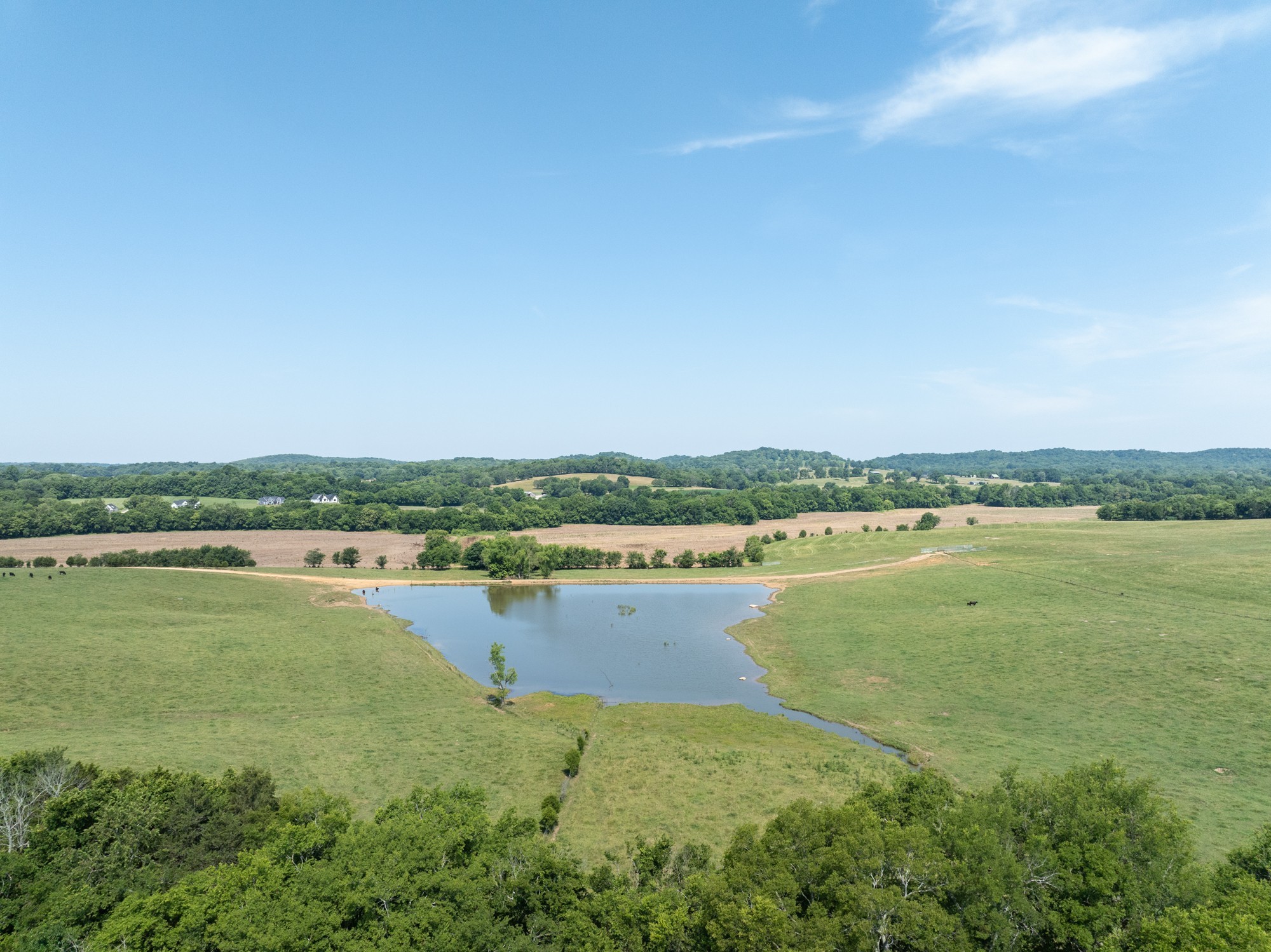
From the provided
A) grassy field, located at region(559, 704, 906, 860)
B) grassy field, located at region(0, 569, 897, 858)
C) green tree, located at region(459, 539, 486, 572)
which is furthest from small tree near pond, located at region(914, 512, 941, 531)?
grassy field, located at region(0, 569, 897, 858)

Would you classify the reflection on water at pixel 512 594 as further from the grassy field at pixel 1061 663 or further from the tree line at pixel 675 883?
the tree line at pixel 675 883

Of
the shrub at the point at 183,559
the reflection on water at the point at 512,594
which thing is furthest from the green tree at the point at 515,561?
the shrub at the point at 183,559

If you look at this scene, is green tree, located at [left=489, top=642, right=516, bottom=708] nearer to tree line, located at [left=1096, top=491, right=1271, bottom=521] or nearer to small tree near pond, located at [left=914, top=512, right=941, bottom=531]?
small tree near pond, located at [left=914, top=512, right=941, bottom=531]

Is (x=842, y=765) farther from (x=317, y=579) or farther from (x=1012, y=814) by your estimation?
(x=317, y=579)

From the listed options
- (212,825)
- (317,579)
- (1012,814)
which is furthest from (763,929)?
(317,579)

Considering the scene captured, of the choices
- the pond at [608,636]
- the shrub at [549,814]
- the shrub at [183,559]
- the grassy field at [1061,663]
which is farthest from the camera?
the shrub at [183,559]

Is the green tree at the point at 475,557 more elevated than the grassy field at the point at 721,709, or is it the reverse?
the green tree at the point at 475,557

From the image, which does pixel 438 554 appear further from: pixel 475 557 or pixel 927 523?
pixel 927 523
